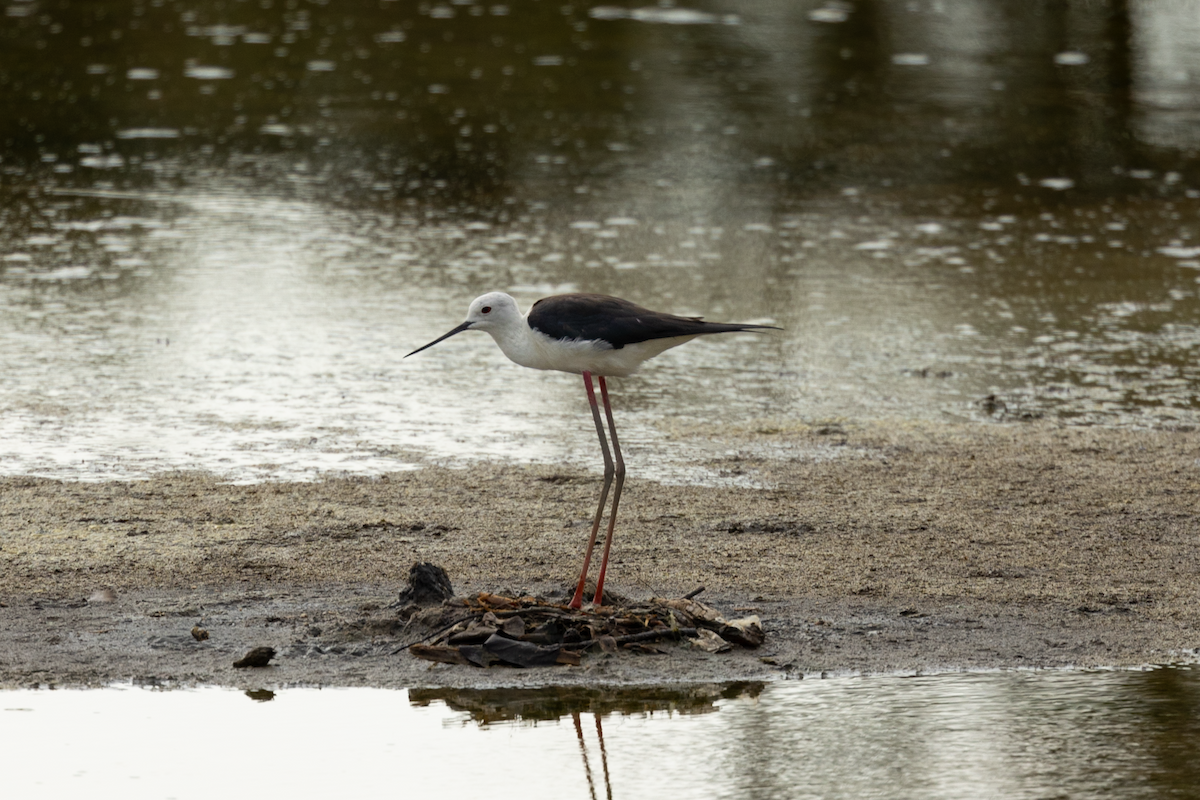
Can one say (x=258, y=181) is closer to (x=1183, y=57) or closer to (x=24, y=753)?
(x=24, y=753)

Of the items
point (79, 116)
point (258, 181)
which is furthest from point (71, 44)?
point (258, 181)

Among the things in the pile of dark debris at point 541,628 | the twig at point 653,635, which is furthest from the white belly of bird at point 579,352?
the twig at point 653,635

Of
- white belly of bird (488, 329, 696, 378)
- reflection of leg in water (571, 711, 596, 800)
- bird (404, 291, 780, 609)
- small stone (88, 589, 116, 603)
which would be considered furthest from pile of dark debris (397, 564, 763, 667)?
small stone (88, 589, 116, 603)

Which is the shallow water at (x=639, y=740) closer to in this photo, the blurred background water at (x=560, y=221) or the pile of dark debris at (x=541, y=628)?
the pile of dark debris at (x=541, y=628)

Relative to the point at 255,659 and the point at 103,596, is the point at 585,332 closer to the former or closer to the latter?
the point at 255,659

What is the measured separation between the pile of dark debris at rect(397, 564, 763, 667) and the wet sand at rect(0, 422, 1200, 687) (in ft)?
0.18

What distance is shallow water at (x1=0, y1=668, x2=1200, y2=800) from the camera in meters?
4.18

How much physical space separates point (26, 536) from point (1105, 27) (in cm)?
1692

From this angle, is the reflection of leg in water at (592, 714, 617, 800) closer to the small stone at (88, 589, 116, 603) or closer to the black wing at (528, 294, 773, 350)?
the black wing at (528, 294, 773, 350)

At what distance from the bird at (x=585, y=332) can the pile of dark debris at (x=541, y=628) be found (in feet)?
0.53

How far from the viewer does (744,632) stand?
5109mm

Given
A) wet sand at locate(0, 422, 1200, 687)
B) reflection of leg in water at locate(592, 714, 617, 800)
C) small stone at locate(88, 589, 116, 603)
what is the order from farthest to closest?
1. small stone at locate(88, 589, 116, 603)
2. wet sand at locate(0, 422, 1200, 687)
3. reflection of leg in water at locate(592, 714, 617, 800)

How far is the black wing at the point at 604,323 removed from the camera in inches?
209

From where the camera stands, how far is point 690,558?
19.7 ft
